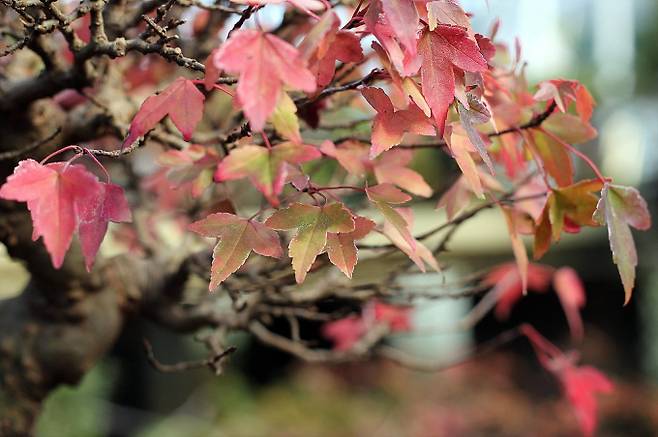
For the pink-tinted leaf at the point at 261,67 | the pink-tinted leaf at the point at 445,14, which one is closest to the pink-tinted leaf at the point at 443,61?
the pink-tinted leaf at the point at 445,14

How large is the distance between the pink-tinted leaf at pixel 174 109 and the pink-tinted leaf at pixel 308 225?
0.10 m

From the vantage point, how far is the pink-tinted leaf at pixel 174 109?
604mm

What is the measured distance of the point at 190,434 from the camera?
13.0ft

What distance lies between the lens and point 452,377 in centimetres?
407

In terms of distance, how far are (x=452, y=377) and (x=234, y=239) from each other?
3.62 meters

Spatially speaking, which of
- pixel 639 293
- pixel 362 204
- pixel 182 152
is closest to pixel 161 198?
pixel 362 204

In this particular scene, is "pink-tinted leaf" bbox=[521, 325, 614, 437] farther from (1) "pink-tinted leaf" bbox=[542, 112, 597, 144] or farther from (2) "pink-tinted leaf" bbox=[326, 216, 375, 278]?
(2) "pink-tinted leaf" bbox=[326, 216, 375, 278]

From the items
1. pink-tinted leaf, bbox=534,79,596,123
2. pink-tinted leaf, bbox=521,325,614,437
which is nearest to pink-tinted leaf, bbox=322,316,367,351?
pink-tinted leaf, bbox=521,325,614,437

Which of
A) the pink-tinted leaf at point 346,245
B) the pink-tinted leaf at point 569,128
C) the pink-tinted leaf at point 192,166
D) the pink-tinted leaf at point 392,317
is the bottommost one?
the pink-tinted leaf at point 392,317

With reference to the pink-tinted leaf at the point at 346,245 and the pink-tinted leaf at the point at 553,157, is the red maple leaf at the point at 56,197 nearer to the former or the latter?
the pink-tinted leaf at the point at 346,245

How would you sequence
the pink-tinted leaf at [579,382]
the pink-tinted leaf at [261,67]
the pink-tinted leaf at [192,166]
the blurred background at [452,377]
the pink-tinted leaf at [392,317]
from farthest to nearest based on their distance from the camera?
the blurred background at [452,377]
the pink-tinted leaf at [392,317]
the pink-tinted leaf at [579,382]
the pink-tinted leaf at [192,166]
the pink-tinted leaf at [261,67]

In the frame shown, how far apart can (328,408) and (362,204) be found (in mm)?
3284

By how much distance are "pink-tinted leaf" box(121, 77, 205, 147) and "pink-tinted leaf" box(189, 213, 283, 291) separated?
79 mm

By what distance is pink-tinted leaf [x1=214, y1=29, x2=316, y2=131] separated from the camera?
48cm
